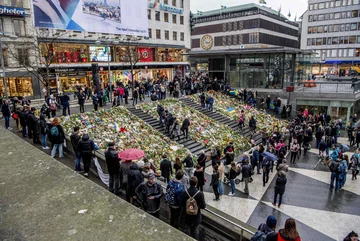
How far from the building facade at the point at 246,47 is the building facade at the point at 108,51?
573cm

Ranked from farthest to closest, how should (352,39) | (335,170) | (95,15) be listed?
(352,39), (95,15), (335,170)

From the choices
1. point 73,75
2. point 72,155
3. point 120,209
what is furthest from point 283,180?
point 73,75

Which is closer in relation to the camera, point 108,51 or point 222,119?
point 108,51

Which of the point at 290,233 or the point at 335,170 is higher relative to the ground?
the point at 290,233

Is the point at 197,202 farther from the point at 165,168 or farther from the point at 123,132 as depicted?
the point at 123,132

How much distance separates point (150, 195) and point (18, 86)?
2886 centimetres

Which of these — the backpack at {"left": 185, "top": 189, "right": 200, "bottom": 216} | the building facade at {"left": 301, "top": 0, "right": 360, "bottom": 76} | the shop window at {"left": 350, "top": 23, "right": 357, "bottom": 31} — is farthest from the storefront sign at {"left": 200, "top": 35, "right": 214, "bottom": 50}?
the backpack at {"left": 185, "top": 189, "right": 200, "bottom": 216}

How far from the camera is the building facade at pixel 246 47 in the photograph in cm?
2988

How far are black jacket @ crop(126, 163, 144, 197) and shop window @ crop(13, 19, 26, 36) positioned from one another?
28292mm

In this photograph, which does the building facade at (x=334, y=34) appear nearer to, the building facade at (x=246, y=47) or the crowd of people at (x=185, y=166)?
the building facade at (x=246, y=47)

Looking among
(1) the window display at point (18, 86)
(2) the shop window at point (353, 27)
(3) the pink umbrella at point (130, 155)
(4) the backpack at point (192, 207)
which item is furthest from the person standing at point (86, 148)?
(2) the shop window at point (353, 27)

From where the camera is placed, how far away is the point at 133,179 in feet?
20.9

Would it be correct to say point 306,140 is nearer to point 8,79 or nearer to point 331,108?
point 331,108

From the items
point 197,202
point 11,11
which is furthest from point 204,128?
point 11,11
